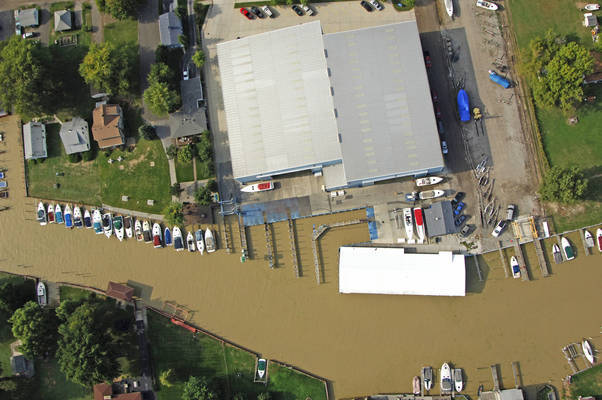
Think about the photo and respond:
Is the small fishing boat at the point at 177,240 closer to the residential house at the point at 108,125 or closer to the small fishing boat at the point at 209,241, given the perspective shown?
the small fishing boat at the point at 209,241

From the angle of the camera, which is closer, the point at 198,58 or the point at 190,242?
the point at 198,58

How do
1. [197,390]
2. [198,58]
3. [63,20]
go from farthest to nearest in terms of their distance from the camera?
1. [63,20]
2. [198,58]
3. [197,390]

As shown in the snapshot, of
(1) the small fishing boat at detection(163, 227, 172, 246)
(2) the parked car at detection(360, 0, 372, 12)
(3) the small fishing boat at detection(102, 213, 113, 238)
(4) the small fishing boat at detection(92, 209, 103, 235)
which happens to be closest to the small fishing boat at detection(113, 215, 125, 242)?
(3) the small fishing boat at detection(102, 213, 113, 238)

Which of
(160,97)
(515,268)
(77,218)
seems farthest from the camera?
(77,218)

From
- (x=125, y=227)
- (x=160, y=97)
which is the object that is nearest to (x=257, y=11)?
(x=160, y=97)

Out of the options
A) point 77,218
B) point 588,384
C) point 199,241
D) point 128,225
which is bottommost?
point 588,384

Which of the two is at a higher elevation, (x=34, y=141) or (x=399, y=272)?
(x=34, y=141)

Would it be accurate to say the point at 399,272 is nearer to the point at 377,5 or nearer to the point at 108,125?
the point at 377,5
